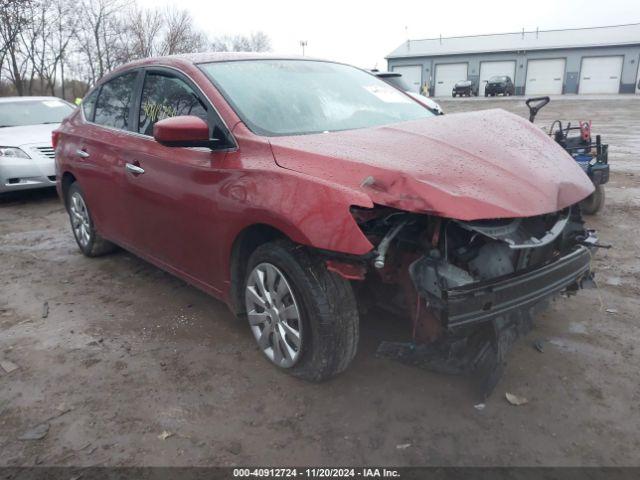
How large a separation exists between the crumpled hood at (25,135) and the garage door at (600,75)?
149ft

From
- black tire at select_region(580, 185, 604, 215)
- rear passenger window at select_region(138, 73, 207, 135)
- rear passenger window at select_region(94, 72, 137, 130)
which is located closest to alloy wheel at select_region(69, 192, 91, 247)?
rear passenger window at select_region(94, 72, 137, 130)

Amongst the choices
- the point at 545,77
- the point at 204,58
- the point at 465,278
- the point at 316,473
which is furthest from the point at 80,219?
the point at 545,77

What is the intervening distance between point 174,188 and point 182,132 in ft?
1.93

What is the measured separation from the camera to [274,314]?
2844mm

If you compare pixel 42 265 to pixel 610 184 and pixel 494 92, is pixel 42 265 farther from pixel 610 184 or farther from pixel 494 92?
pixel 494 92

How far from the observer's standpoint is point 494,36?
1986 inches

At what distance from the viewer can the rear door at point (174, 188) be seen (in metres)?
3.05

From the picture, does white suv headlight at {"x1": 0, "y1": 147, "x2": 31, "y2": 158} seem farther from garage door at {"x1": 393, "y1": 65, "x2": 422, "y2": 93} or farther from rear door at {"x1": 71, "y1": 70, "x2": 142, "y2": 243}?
garage door at {"x1": 393, "y1": 65, "x2": 422, "y2": 93}

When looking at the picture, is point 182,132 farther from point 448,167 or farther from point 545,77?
point 545,77

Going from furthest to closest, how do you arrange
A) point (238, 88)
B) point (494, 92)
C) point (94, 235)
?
point (494, 92), point (94, 235), point (238, 88)

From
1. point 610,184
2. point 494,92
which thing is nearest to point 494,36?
point 494,92

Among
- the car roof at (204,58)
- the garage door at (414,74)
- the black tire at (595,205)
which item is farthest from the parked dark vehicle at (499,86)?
the car roof at (204,58)

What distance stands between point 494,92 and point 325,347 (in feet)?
139

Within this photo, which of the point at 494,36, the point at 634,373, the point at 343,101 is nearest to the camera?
the point at 634,373
